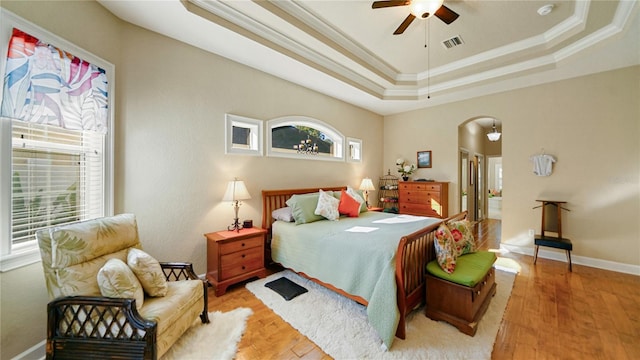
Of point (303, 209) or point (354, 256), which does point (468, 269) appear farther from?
point (303, 209)

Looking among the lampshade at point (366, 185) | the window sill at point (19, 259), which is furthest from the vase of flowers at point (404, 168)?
the window sill at point (19, 259)

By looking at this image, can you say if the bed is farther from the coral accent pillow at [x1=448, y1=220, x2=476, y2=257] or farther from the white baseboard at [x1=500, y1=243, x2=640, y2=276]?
the white baseboard at [x1=500, y1=243, x2=640, y2=276]

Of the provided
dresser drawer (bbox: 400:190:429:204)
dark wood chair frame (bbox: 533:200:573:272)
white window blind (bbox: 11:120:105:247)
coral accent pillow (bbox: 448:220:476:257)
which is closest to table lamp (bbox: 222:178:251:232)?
white window blind (bbox: 11:120:105:247)

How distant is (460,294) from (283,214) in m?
2.29

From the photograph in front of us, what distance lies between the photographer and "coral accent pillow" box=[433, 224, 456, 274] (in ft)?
7.06

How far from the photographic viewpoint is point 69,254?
5.15 ft

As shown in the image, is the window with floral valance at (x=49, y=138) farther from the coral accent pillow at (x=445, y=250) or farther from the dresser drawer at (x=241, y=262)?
the coral accent pillow at (x=445, y=250)

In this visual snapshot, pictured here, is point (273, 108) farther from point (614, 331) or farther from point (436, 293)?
point (614, 331)

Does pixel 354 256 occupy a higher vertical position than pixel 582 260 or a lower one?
higher

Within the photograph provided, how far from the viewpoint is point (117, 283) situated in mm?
1552

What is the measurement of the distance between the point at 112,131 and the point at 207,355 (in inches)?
87.2

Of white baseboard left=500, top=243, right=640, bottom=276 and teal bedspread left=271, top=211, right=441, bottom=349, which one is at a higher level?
teal bedspread left=271, top=211, right=441, bottom=349

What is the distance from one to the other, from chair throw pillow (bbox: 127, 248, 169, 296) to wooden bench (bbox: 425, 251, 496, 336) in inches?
93.3

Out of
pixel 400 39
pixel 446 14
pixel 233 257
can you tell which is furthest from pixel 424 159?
pixel 233 257
